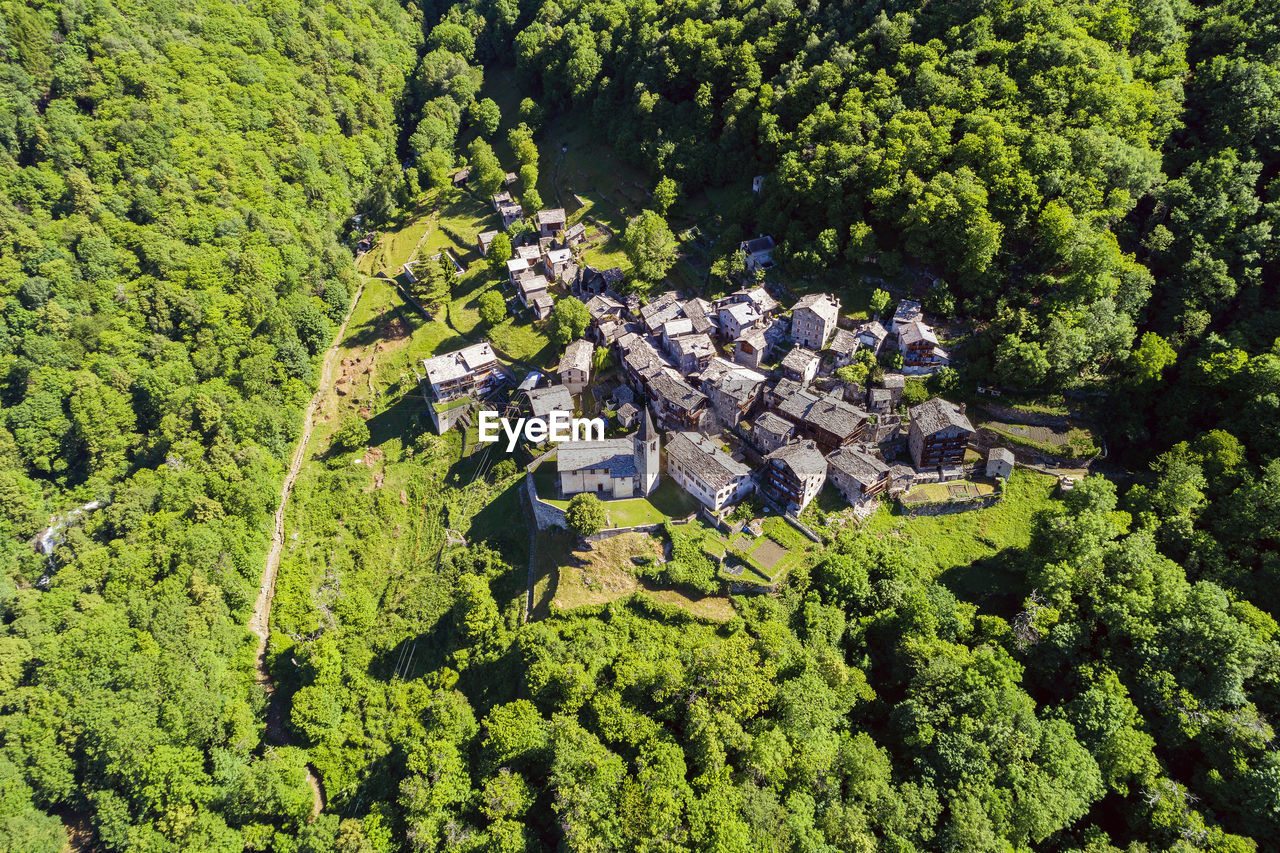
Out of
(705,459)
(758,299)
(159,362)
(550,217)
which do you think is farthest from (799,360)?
(159,362)

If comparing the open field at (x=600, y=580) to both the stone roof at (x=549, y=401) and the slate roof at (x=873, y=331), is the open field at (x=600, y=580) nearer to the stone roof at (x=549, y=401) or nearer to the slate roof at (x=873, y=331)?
the stone roof at (x=549, y=401)

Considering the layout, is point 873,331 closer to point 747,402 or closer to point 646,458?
point 747,402

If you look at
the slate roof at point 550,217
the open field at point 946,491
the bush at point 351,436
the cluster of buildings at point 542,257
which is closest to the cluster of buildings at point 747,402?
the open field at point 946,491

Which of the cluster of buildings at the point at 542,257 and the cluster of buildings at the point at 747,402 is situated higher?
the cluster of buildings at the point at 542,257

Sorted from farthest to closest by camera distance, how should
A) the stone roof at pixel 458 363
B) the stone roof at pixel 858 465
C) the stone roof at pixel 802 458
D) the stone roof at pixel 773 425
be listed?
1. the stone roof at pixel 458 363
2. the stone roof at pixel 773 425
3. the stone roof at pixel 858 465
4. the stone roof at pixel 802 458

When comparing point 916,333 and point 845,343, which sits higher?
point 916,333

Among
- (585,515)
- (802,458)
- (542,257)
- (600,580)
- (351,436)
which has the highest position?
(542,257)
